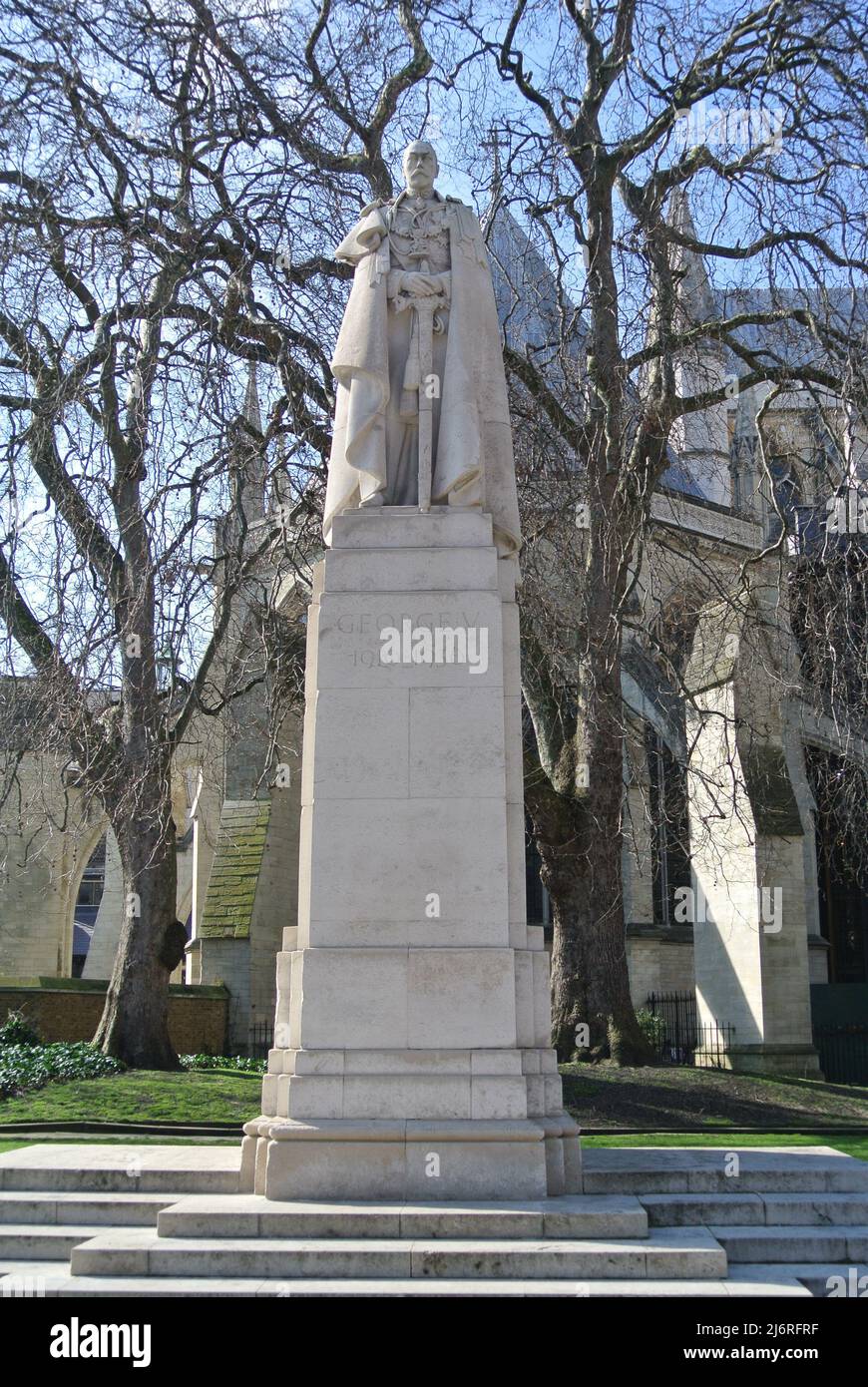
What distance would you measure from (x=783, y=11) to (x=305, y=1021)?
487 inches

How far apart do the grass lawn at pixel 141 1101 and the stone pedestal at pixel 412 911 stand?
539 cm

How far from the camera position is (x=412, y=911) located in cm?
793

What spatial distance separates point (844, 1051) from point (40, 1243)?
19664 millimetres

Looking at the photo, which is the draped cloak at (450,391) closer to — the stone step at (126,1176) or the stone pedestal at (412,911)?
the stone pedestal at (412,911)

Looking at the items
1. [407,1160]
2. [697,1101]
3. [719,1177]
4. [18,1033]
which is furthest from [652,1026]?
[407,1160]

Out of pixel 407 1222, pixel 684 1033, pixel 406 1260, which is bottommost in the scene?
pixel 406 1260

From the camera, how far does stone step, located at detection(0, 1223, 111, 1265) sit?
7141 millimetres

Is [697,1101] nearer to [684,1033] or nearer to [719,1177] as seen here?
[719,1177]

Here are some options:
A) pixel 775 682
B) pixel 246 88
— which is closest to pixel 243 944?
pixel 775 682

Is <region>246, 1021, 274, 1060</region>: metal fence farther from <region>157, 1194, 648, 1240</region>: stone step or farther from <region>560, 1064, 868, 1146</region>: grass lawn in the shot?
<region>157, 1194, 648, 1240</region>: stone step

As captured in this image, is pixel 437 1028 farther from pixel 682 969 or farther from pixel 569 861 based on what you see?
pixel 682 969

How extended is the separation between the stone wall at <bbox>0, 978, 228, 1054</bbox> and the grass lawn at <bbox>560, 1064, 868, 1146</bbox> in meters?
8.57

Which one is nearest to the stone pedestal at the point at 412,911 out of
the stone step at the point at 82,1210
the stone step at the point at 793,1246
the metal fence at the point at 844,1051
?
the stone step at the point at 82,1210

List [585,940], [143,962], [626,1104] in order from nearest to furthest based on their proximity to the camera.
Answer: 1. [626,1104]
2. [585,940]
3. [143,962]
